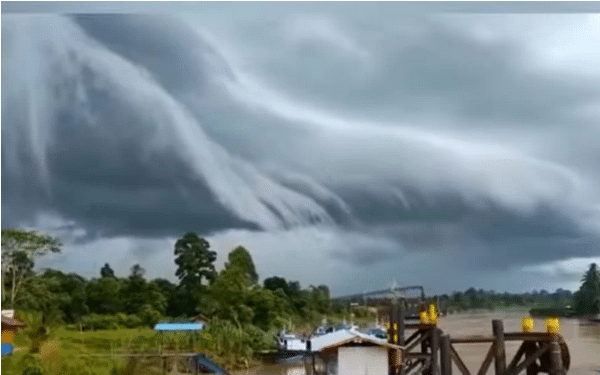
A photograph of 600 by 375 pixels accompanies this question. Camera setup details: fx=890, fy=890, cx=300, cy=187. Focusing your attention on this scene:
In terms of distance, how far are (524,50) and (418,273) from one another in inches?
56.2

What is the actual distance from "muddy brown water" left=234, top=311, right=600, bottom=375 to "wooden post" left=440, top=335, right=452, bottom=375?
0.30 meters

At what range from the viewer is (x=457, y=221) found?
17.3ft

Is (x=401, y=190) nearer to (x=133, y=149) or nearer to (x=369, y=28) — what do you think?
(x=369, y=28)

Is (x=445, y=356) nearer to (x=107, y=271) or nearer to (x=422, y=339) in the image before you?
(x=422, y=339)

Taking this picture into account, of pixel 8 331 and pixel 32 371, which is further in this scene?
pixel 8 331

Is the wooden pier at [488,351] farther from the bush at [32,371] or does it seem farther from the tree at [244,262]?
the bush at [32,371]

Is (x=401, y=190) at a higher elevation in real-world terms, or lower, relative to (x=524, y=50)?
lower

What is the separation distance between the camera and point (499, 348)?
4824mm

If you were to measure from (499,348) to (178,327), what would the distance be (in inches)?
75.1

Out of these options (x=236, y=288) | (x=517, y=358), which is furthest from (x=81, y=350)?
(x=517, y=358)

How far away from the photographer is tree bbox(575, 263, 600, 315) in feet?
17.1

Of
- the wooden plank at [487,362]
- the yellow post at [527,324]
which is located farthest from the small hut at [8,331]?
the yellow post at [527,324]

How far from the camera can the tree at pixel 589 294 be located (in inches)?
205

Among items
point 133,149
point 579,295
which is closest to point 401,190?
point 579,295
